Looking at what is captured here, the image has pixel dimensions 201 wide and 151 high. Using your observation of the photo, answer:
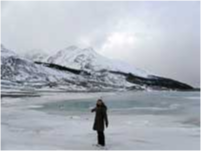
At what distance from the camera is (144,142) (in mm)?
19328

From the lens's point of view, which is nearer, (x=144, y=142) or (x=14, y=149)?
(x=14, y=149)

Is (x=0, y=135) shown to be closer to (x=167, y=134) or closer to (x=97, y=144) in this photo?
(x=97, y=144)

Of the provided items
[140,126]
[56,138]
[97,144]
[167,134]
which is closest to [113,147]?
[97,144]

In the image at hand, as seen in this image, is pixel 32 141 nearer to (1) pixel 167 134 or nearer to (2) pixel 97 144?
(2) pixel 97 144

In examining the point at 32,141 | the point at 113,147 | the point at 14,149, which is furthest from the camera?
the point at 32,141

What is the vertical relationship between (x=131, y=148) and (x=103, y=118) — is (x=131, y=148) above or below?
below

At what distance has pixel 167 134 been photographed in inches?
878

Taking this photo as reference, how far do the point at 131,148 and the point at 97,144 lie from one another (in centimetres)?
148

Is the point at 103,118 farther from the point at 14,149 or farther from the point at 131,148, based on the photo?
the point at 14,149

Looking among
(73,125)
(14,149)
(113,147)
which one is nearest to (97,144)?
(113,147)

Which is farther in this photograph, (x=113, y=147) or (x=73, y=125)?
(x=73, y=125)

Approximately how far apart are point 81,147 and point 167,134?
6135mm

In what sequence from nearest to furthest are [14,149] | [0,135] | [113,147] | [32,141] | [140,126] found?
[14,149] < [113,147] < [32,141] < [0,135] < [140,126]

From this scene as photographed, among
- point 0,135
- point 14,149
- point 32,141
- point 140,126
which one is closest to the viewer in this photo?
point 14,149
